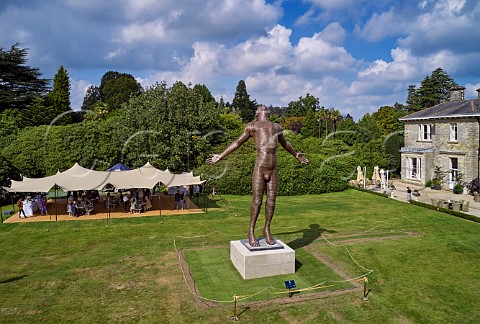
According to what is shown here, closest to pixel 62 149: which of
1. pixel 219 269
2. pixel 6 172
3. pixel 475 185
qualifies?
pixel 6 172

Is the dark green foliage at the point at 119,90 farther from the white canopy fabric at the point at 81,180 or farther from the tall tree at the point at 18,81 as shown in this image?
the white canopy fabric at the point at 81,180

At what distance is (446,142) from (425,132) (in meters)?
3.58

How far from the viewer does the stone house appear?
35.0 metres

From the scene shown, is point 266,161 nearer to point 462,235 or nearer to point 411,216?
point 462,235

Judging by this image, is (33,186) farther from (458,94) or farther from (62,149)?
(458,94)

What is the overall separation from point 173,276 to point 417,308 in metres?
7.86

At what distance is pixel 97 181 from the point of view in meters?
25.6

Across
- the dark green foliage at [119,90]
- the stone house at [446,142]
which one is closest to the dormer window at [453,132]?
the stone house at [446,142]

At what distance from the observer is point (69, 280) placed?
13523mm

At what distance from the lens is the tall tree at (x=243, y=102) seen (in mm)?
90938

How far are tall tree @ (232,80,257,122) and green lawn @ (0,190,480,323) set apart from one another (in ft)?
222

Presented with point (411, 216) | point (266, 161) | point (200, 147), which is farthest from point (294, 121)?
point (266, 161)

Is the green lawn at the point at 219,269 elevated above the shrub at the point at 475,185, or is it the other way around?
the shrub at the point at 475,185

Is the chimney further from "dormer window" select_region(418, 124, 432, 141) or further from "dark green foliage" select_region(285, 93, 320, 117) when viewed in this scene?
"dark green foliage" select_region(285, 93, 320, 117)
